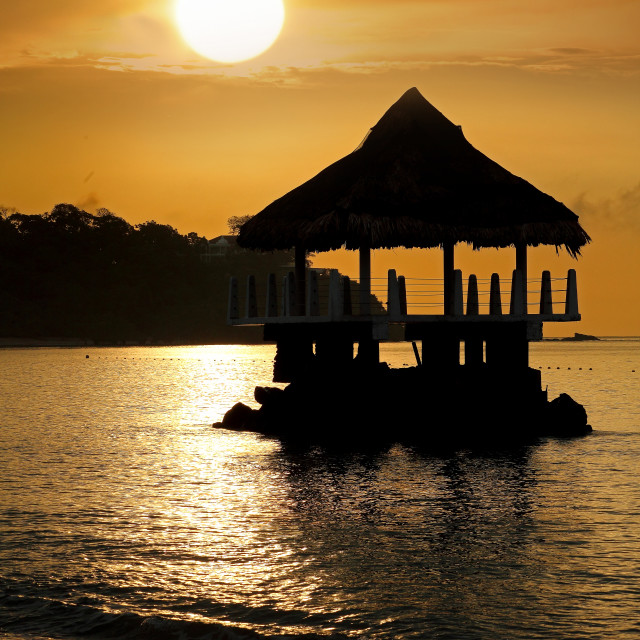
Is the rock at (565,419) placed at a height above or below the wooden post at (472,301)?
below

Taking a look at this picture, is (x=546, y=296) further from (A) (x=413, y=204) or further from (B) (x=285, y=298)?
(B) (x=285, y=298)

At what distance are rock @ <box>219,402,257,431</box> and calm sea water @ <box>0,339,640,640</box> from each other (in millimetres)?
2585

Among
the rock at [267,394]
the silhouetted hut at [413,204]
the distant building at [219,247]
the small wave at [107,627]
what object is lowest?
the small wave at [107,627]

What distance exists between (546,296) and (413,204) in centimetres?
409

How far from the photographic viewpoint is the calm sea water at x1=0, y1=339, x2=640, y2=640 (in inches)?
434

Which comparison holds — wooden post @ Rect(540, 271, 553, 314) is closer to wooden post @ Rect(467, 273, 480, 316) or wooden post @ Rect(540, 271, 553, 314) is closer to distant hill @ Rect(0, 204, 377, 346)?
wooden post @ Rect(467, 273, 480, 316)

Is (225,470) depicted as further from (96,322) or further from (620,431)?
(96,322)

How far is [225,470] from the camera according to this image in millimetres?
21766

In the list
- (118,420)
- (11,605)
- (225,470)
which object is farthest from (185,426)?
(11,605)

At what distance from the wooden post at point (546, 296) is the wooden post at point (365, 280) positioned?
175 inches

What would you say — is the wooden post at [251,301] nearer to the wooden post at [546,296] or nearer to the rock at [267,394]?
the rock at [267,394]

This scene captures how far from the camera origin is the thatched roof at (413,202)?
2688 cm

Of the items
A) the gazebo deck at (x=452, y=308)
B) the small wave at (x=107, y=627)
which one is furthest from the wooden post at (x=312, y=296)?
the small wave at (x=107, y=627)

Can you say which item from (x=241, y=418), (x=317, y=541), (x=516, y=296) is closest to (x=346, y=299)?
(x=516, y=296)
